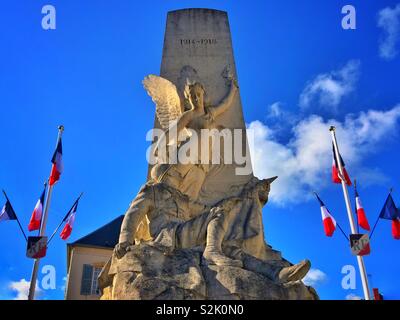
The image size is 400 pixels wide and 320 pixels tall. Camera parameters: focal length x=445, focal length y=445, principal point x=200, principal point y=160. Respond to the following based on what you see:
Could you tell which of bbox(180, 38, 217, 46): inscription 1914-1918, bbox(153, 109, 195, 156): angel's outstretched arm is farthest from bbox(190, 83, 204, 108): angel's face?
bbox(180, 38, 217, 46): inscription 1914-1918

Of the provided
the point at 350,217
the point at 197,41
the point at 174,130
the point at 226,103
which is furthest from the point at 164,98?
the point at 350,217

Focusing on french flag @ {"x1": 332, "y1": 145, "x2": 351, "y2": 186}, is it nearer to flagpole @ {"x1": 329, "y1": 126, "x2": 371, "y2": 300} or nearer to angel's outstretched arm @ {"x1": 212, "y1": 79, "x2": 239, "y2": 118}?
flagpole @ {"x1": 329, "y1": 126, "x2": 371, "y2": 300}

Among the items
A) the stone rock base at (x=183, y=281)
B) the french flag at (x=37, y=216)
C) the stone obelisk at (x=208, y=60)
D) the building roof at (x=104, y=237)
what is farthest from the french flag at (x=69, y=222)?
the building roof at (x=104, y=237)

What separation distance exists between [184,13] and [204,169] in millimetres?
4184

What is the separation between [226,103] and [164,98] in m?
1.24

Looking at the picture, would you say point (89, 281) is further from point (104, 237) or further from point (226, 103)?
point (226, 103)

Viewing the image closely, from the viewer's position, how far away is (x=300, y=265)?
18.4 ft

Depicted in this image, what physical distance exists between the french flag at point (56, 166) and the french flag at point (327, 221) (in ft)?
21.9

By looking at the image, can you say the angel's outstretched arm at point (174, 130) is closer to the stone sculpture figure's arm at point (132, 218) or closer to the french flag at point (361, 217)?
the stone sculpture figure's arm at point (132, 218)

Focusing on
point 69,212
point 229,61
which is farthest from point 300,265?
point 69,212

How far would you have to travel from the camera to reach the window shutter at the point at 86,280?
19484 mm

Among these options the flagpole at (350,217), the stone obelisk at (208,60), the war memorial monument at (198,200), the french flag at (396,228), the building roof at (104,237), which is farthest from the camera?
the building roof at (104,237)

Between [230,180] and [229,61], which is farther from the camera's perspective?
[229,61]
